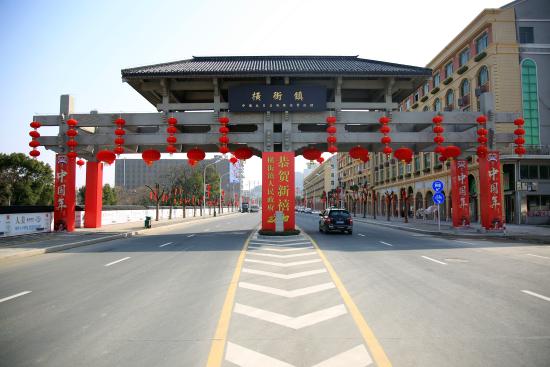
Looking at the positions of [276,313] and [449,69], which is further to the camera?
[449,69]

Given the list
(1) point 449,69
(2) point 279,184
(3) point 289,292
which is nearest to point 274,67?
(2) point 279,184

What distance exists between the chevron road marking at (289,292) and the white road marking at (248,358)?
2.67 meters

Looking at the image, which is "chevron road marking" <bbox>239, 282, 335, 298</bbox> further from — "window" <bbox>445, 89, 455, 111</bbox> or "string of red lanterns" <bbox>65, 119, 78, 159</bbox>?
"window" <bbox>445, 89, 455, 111</bbox>

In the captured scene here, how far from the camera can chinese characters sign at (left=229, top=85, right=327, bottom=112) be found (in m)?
21.7

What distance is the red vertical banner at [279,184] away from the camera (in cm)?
2142

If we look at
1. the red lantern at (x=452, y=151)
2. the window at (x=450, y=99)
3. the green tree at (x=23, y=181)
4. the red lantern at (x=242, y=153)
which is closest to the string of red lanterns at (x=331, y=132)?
the red lantern at (x=242, y=153)

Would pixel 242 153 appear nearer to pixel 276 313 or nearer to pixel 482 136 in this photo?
pixel 482 136

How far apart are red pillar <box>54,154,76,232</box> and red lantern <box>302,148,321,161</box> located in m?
14.5

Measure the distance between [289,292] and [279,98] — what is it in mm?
15986

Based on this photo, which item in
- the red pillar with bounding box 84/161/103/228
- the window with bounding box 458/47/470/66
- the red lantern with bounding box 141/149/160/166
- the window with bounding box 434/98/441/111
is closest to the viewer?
the red lantern with bounding box 141/149/160/166

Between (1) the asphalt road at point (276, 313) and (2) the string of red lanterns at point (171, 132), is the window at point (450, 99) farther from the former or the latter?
(1) the asphalt road at point (276, 313)

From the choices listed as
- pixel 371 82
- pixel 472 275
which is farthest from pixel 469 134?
pixel 472 275

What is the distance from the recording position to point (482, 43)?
35.1m

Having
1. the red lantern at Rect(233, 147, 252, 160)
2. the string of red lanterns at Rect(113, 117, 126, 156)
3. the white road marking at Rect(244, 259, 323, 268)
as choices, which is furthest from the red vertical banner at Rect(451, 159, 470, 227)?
the string of red lanterns at Rect(113, 117, 126, 156)
